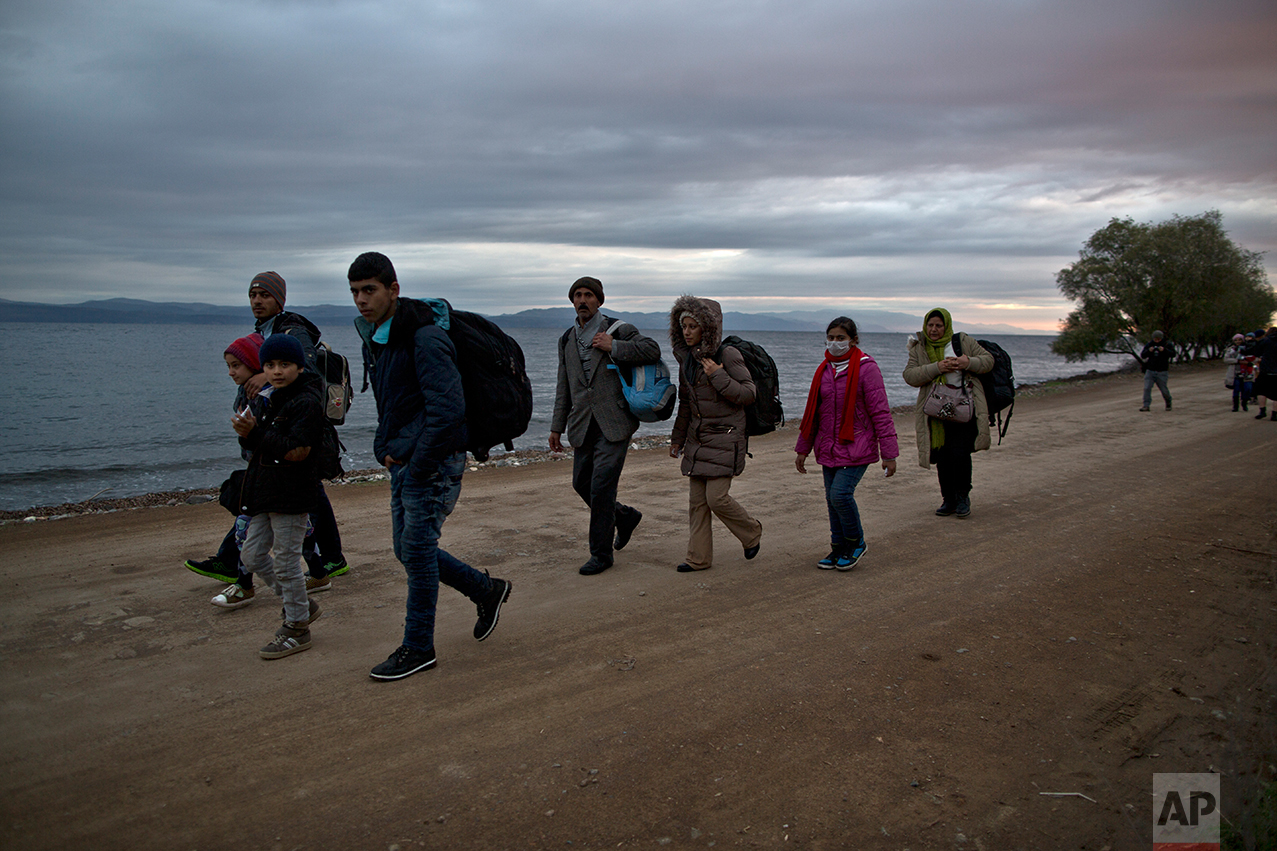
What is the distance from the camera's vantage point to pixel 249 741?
336 centimetres

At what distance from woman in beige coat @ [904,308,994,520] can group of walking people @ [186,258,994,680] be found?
1cm

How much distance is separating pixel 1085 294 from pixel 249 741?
4664 cm

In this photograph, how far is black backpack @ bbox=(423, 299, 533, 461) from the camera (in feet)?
13.0

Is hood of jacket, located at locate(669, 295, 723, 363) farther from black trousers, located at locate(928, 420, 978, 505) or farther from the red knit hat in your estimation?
black trousers, located at locate(928, 420, 978, 505)

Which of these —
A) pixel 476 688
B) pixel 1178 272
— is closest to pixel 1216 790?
pixel 476 688

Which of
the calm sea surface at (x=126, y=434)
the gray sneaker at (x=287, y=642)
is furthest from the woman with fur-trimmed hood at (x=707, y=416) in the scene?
the calm sea surface at (x=126, y=434)

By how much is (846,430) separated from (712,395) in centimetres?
108

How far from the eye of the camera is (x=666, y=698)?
12.2 feet

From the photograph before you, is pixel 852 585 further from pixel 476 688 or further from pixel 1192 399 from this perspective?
pixel 1192 399

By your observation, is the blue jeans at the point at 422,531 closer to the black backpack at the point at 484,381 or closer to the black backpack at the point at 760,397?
the black backpack at the point at 484,381

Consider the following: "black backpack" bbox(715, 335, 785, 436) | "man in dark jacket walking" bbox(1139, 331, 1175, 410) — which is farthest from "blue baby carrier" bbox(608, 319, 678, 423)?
"man in dark jacket walking" bbox(1139, 331, 1175, 410)

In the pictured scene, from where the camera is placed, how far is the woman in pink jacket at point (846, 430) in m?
5.75

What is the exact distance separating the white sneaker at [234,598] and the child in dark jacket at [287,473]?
806 millimetres

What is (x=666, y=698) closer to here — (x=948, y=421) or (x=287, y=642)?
(x=287, y=642)
